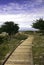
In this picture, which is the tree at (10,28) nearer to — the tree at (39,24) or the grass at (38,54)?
the tree at (39,24)

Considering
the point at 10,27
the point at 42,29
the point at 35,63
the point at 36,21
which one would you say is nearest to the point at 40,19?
the point at 36,21

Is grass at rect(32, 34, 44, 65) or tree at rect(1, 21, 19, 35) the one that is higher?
tree at rect(1, 21, 19, 35)

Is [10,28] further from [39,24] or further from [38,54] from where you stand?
[38,54]

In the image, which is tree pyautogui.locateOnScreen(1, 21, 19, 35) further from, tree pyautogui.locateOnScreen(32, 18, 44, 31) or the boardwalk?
the boardwalk

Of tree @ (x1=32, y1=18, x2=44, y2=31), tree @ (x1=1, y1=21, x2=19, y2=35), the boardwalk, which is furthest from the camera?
tree @ (x1=32, y1=18, x2=44, y2=31)

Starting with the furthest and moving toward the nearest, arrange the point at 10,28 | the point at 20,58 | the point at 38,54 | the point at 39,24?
the point at 39,24 → the point at 10,28 → the point at 38,54 → the point at 20,58

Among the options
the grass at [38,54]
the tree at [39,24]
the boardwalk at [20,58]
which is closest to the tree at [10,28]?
the tree at [39,24]

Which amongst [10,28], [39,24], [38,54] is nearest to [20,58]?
[38,54]

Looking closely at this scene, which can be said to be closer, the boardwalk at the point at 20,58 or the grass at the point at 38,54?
the boardwalk at the point at 20,58

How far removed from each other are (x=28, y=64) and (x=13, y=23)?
43.9 metres

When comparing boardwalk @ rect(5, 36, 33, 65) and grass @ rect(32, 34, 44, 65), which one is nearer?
boardwalk @ rect(5, 36, 33, 65)

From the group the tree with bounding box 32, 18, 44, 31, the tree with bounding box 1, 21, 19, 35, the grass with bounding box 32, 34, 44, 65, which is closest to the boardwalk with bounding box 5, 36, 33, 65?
the grass with bounding box 32, 34, 44, 65

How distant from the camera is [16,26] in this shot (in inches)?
2041

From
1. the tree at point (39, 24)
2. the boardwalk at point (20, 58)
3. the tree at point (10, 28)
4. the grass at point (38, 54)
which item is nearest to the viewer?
the boardwalk at point (20, 58)
